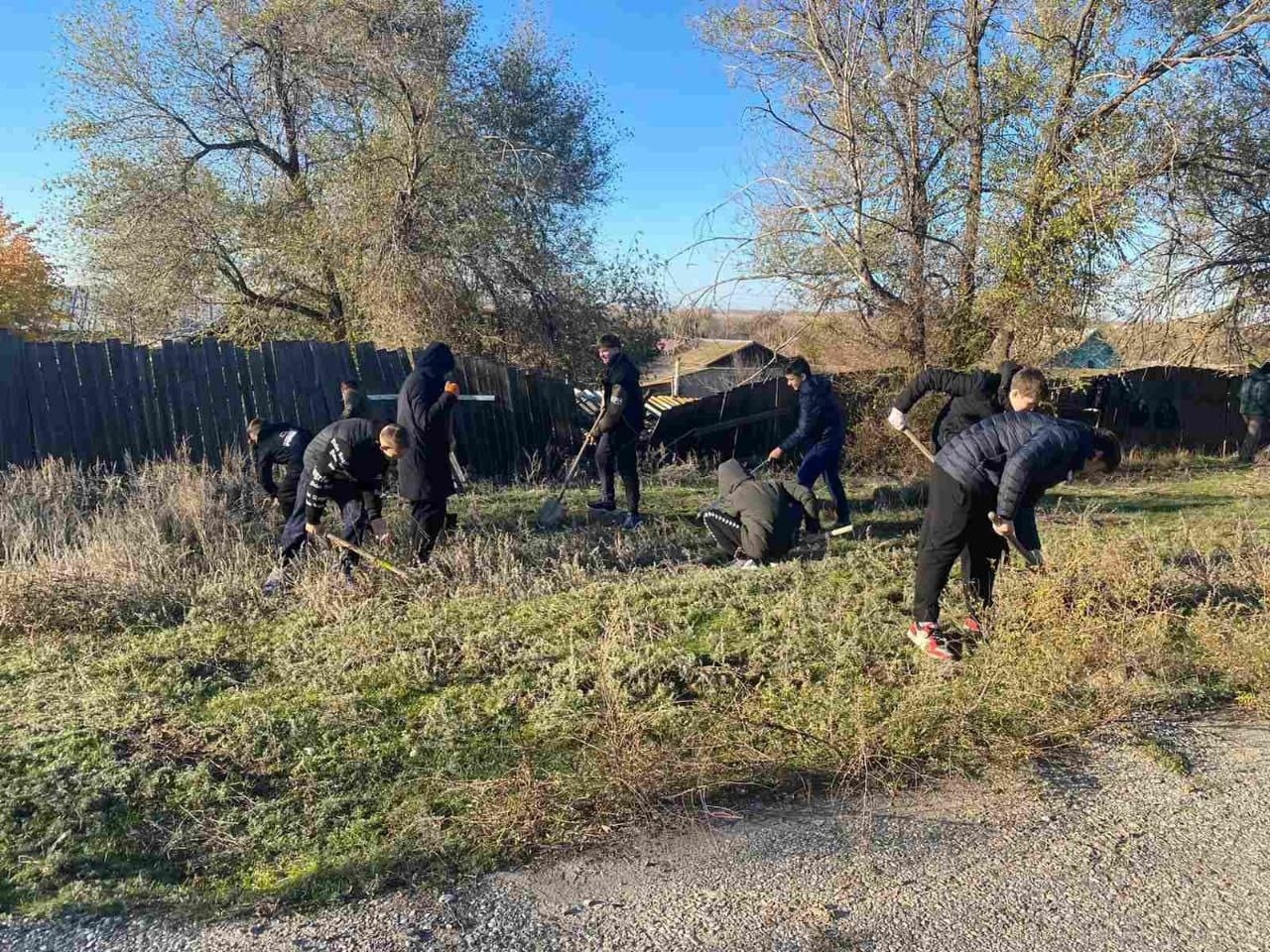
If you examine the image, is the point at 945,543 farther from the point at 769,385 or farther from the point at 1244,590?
the point at 769,385

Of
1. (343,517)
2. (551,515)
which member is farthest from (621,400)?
(343,517)

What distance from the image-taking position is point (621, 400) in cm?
804

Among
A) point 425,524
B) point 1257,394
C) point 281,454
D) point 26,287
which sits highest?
point 26,287

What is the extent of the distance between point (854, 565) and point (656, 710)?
2.73 m

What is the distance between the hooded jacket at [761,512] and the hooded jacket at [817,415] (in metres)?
1.04

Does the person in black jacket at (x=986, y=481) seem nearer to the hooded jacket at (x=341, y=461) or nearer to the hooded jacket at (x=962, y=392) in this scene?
the hooded jacket at (x=962, y=392)

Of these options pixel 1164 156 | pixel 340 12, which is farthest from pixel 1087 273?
pixel 340 12

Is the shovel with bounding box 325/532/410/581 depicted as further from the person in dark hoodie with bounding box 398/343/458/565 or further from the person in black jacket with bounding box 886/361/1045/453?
the person in black jacket with bounding box 886/361/1045/453

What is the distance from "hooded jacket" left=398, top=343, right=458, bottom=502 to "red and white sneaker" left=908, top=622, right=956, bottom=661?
10.6 feet

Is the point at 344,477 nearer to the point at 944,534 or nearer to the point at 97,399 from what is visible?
the point at 944,534

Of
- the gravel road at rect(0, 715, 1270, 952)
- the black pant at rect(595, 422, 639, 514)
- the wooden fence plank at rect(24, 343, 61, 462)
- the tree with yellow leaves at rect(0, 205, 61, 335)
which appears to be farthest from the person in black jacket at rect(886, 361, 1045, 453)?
the tree with yellow leaves at rect(0, 205, 61, 335)

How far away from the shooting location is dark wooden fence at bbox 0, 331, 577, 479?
849 cm

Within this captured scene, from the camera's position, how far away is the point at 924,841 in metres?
3.06

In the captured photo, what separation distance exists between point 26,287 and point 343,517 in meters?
26.7
